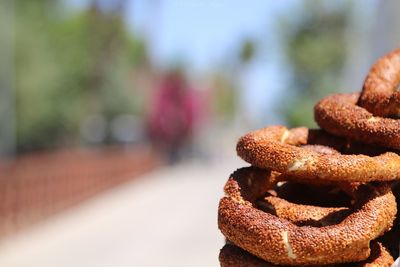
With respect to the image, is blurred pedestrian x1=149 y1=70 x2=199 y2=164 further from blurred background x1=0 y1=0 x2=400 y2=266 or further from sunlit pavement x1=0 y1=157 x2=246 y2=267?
sunlit pavement x1=0 y1=157 x2=246 y2=267

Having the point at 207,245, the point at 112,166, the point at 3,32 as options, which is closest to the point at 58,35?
the point at 3,32

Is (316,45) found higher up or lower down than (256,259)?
lower down

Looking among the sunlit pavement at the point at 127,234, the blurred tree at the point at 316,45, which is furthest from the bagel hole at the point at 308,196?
the blurred tree at the point at 316,45

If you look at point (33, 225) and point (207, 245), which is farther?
point (33, 225)

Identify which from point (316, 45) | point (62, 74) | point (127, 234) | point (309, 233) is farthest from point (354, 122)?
point (62, 74)

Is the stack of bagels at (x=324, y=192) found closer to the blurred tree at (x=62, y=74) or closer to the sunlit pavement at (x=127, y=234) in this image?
the sunlit pavement at (x=127, y=234)

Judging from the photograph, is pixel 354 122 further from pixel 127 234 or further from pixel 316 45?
pixel 316 45

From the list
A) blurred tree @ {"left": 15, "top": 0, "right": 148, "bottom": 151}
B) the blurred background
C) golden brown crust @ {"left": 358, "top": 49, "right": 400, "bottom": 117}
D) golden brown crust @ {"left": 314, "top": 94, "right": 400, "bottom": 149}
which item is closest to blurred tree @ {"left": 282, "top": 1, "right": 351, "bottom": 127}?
the blurred background

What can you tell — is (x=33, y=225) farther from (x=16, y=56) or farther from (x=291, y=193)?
(x=16, y=56)
